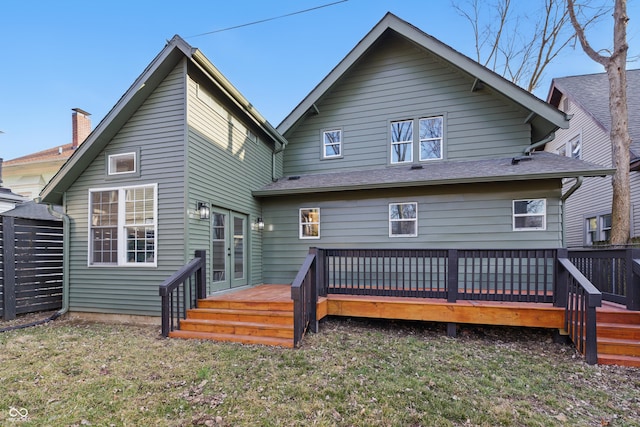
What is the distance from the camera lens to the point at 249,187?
7.94 meters

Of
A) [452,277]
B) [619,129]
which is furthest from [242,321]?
[619,129]

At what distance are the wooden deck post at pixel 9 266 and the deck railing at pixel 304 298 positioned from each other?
6167 millimetres

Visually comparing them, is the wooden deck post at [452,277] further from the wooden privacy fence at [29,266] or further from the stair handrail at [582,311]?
the wooden privacy fence at [29,266]

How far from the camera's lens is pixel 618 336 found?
4305 millimetres

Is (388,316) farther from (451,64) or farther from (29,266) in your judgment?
(29,266)

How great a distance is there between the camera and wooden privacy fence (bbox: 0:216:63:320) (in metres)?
6.31

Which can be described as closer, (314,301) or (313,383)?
(313,383)

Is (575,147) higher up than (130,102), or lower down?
higher up

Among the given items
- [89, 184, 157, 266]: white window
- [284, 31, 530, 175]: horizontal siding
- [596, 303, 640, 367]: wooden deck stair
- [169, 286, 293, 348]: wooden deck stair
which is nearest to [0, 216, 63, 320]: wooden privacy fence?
[89, 184, 157, 266]: white window

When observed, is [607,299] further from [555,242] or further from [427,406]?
[427,406]

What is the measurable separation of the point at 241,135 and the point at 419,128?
15.4 feet

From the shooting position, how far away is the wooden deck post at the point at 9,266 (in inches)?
248

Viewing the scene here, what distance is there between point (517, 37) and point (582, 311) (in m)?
14.6

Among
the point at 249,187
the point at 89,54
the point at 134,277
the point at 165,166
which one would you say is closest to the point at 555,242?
the point at 249,187
